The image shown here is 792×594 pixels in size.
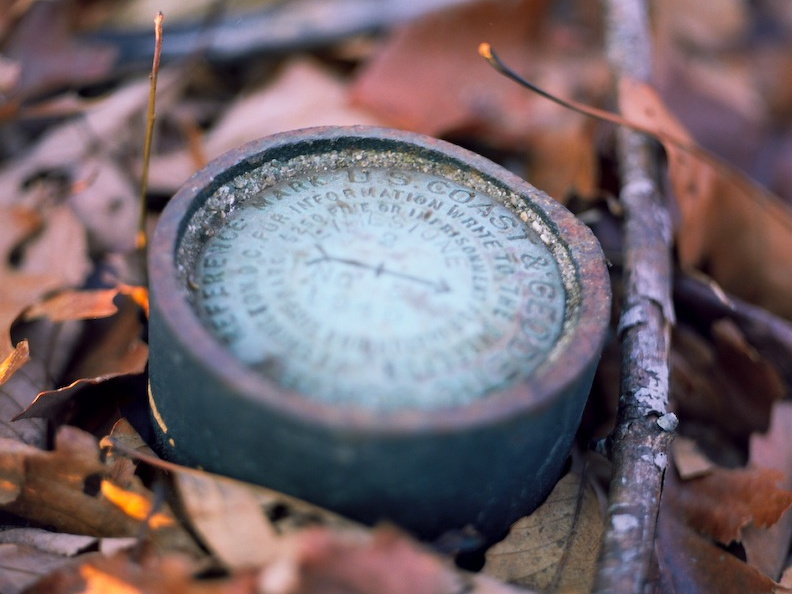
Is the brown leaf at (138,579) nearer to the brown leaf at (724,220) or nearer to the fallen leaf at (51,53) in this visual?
the brown leaf at (724,220)

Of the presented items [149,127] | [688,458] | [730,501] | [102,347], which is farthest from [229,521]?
[688,458]

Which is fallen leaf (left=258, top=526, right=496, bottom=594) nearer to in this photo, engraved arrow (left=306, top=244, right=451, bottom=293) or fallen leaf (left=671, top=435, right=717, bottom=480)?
engraved arrow (left=306, top=244, right=451, bottom=293)

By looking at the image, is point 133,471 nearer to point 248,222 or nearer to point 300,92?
point 248,222

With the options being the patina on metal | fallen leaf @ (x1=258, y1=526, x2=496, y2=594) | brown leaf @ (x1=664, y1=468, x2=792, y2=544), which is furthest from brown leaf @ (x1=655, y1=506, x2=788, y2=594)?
fallen leaf @ (x1=258, y1=526, x2=496, y2=594)

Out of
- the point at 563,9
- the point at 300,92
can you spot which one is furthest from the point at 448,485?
the point at 563,9

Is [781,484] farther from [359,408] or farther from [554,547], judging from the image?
[359,408]

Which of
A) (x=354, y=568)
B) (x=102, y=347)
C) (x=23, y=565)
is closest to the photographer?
(x=354, y=568)
